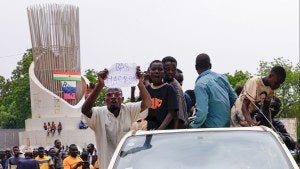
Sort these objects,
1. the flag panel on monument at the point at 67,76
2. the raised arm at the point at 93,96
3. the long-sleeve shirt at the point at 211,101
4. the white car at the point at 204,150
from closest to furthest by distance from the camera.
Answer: the white car at the point at 204,150 → the raised arm at the point at 93,96 → the long-sleeve shirt at the point at 211,101 → the flag panel on monument at the point at 67,76

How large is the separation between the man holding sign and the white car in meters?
1.42

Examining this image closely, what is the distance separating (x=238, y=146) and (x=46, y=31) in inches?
2261

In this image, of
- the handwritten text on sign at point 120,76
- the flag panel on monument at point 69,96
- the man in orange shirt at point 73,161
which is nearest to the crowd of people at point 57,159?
the man in orange shirt at point 73,161

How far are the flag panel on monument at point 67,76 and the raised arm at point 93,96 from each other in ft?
183

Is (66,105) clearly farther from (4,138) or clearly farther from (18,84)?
(18,84)

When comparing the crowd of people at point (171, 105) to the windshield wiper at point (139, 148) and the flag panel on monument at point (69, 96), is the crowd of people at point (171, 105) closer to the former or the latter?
the windshield wiper at point (139, 148)

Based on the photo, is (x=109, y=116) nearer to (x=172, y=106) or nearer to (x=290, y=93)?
(x=172, y=106)

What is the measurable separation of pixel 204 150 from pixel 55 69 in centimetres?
5924

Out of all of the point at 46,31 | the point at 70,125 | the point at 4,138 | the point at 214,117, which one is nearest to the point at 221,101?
the point at 214,117

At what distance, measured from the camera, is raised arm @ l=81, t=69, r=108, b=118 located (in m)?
7.43

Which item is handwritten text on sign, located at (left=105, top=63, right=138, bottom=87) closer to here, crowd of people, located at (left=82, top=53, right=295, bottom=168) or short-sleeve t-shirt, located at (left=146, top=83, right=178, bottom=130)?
crowd of people, located at (left=82, top=53, right=295, bottom=168)

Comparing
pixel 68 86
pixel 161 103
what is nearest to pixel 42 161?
pixel 161 103

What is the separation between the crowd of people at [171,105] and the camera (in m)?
7.53

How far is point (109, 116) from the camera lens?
7.57 m
